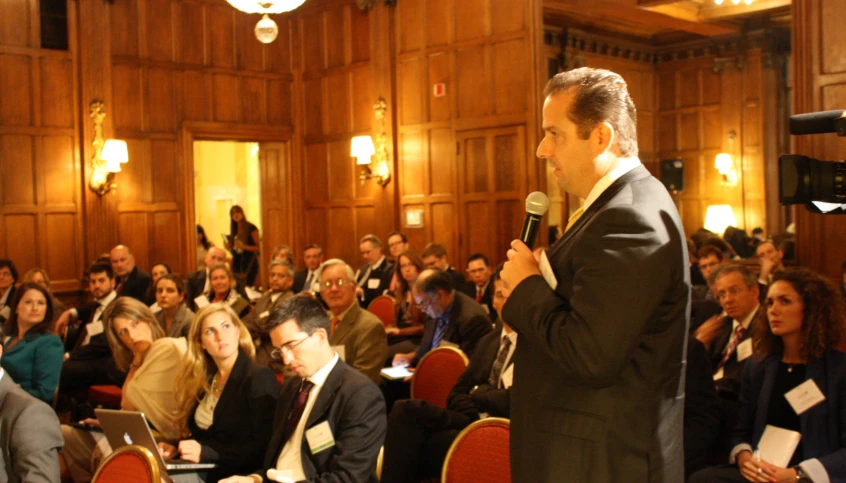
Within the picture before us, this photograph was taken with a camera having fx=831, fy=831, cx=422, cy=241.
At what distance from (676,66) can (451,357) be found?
958 cm

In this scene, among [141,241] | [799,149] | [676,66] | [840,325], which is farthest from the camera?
[676,66]

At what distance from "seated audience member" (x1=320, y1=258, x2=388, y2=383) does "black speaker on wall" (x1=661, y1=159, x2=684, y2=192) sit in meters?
8.42

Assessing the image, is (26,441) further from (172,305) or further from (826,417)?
(172,305)

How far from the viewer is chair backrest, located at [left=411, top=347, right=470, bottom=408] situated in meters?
4.26

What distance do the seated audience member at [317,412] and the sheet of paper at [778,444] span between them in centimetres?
146

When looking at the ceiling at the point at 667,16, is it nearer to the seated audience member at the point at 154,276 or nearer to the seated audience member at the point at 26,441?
the seated audience member at the point at 154,276

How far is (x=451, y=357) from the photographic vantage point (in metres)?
4.29

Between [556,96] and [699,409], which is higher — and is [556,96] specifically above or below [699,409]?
above

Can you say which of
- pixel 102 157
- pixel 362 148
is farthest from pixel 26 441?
pixel 362 148

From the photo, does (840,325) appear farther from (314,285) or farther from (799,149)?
(314,285)

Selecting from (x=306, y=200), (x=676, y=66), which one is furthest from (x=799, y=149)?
(x=676, y=66)

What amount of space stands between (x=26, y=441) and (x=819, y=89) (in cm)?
489

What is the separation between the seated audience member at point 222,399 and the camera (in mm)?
3229

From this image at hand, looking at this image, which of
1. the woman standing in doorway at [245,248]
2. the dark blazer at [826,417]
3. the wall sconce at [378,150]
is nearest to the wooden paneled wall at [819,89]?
the dark blazer at [826,417]
